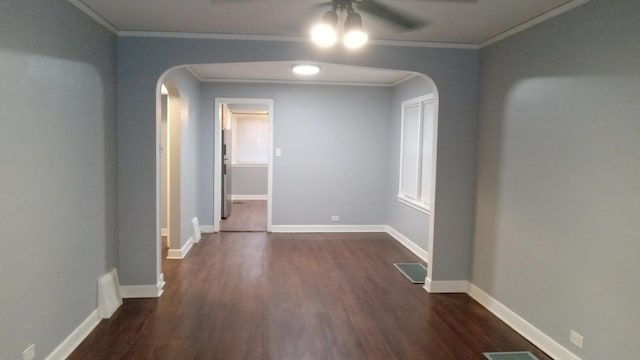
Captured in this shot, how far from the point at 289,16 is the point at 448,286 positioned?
2.89 metres

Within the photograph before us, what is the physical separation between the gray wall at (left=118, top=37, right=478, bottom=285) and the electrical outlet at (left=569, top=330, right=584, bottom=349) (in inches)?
55.9

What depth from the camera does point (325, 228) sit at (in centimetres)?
697

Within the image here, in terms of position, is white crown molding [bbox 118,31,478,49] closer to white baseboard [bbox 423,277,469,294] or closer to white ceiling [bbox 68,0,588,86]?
white ceiling [bbox 68,0,588,86]

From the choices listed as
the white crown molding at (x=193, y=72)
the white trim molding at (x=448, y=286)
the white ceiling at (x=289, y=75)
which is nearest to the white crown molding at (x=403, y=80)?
the white ceiling at (x=289, y=75)

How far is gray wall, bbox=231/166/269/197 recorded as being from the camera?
10680mm

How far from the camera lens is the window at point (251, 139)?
10977mm

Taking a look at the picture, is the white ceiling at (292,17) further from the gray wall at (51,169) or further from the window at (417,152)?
the window at (417,152)

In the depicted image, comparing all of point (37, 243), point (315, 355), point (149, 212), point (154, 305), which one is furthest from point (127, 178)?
point (315, 355)

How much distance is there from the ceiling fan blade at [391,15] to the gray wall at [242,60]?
64 centimetres

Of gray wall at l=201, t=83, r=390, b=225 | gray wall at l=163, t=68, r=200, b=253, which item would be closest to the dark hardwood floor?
gray wall at l=163, t=68, r=200, b=253

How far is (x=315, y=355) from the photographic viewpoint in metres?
2.92

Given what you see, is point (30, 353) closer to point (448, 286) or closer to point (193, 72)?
point (448, 286)

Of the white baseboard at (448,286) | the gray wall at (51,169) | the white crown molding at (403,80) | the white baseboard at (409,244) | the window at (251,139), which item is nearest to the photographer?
the gray wall at (51,169)

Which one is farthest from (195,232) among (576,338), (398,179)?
(576,338)
